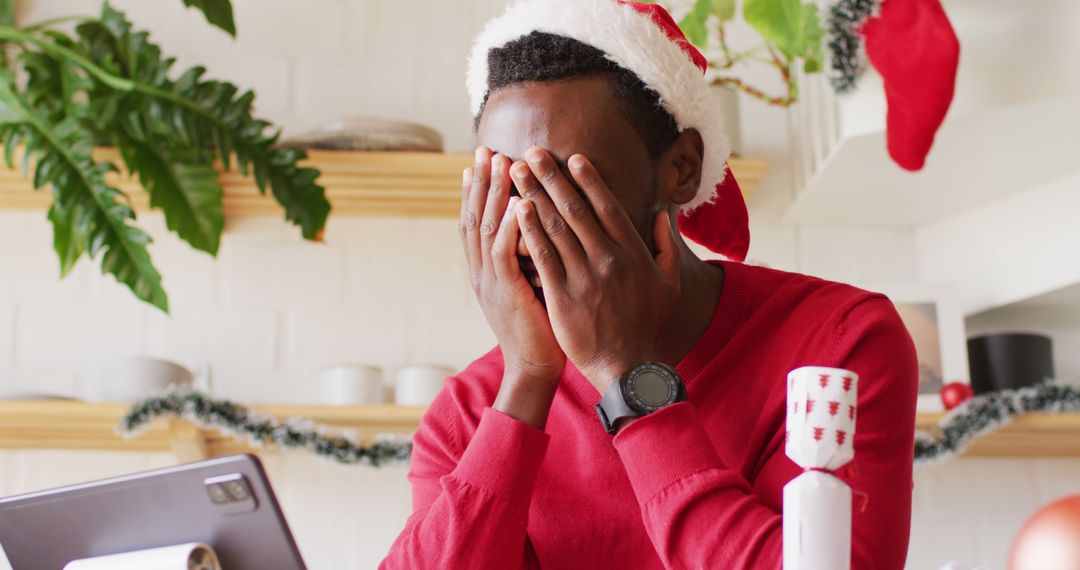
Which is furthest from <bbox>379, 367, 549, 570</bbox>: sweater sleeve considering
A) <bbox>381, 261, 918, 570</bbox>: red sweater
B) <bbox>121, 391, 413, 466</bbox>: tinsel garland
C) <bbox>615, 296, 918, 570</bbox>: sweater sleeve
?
<bbox>121, 391, 413, 466</bbox>: tinsel garland

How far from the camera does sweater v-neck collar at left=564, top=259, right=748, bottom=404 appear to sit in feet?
3.87

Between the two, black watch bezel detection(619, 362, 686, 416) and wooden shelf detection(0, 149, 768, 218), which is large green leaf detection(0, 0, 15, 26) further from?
black watch bezel detection(619, 362, 686, 416)

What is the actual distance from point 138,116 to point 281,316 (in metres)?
0.49

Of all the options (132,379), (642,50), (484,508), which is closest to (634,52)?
(642,50)

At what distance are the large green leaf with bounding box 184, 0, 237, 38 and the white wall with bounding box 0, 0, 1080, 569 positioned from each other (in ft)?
1.12

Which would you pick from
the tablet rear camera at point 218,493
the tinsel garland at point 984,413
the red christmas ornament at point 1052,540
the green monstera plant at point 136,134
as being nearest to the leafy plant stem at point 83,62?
the green monstera plant at point 136,134

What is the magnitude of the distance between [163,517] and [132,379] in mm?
1295

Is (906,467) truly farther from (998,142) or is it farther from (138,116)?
(138,116)

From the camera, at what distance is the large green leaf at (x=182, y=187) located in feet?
7.13

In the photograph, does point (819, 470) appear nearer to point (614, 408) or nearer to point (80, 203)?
point (614, 408)

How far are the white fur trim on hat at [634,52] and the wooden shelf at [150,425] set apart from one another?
105 centimetres

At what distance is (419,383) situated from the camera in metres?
2.26

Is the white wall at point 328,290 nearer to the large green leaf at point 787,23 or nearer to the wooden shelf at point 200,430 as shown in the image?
the wooden shelf at point 200,430

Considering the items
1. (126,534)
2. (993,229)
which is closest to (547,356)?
(126,534)
